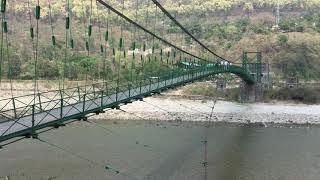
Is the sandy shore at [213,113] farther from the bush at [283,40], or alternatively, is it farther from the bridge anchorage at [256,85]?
the bush at [283,40]

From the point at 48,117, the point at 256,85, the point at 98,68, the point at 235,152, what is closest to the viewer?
the point at 48,117

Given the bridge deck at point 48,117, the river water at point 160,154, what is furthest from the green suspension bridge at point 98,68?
the river water at point 160,154

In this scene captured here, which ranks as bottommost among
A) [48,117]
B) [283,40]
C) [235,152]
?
[235,152]

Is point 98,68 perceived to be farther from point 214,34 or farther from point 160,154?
point 214,34

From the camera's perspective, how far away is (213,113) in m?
28.8

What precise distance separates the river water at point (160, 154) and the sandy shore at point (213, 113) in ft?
9.31

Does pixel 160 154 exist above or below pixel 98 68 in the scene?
below

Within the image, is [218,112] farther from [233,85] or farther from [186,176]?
[186,176]

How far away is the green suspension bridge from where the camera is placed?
10453mm

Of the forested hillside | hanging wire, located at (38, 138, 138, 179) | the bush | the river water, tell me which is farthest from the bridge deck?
the bush

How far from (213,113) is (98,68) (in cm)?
1363

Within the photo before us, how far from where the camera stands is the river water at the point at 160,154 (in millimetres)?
14649

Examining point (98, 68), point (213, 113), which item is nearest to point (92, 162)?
point (213, 113)

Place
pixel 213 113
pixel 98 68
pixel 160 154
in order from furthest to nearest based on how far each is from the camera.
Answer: pixel 98 68 → pixel 213 113 → pixel 160 154
